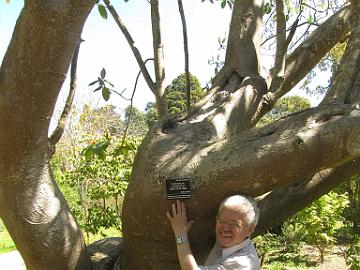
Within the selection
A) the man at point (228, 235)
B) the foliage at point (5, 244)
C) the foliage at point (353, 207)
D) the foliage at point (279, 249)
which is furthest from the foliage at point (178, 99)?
the foliage at point (5, 244)

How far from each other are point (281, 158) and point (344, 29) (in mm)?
1789

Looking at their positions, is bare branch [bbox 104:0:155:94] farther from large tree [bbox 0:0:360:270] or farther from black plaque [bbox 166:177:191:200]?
black plaque [bbox 166:177:191:200]

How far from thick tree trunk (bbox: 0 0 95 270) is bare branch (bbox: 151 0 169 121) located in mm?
1487

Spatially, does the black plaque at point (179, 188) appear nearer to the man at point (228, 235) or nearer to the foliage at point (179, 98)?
the man at point (228, 235)

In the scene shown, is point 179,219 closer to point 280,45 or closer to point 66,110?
point 66,110

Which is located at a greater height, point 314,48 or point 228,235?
point 314,48

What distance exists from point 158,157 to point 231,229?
20.8 inches

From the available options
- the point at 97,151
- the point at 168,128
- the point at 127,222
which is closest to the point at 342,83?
the point at 168,128

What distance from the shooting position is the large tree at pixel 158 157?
1.85 meters

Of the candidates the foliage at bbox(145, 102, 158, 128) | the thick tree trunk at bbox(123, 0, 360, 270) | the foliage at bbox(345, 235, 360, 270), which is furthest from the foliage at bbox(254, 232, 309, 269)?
the thick tree trunk at bbox(123, 0, 360, 270)

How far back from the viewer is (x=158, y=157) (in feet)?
7.36

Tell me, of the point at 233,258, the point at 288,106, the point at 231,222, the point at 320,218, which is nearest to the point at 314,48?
the point at 231,222

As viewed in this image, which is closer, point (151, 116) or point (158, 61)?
point (158, 61)

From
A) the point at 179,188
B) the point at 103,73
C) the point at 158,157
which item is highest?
the point at 103,73
